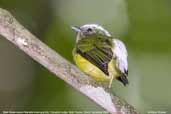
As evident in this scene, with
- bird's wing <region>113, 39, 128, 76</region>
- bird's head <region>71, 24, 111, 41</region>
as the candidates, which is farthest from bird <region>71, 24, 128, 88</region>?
bird's head <region>71, 24, 111, 41</region>

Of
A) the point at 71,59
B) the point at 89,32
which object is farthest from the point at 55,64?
the point at 71,59

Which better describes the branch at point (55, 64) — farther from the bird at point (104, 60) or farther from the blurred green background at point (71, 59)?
the blurred green background at point (71, 59)

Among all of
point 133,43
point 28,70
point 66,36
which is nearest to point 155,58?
point 133,43

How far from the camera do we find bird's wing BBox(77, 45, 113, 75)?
2.04 meters

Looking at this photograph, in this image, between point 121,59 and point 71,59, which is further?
point 71,59

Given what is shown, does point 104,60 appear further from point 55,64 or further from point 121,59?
point 55,64

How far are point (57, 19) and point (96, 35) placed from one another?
1.45 meters

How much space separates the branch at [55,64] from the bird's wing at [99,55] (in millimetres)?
302

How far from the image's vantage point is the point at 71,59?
3.46 metres

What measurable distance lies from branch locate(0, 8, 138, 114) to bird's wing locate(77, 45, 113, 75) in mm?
302

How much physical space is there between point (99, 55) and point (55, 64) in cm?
41

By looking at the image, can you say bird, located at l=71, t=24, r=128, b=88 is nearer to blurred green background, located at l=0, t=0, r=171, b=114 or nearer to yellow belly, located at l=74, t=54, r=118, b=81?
yellow belly, located at l=74, t=54, r=118, b=81

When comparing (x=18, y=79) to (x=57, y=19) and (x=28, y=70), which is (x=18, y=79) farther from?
(x=57, y=19)

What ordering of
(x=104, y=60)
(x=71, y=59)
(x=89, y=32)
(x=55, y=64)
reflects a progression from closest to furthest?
1. (x=55, y=64)
2. (x=104, y=60)
3. (x=89, y=32)
4. (x=71, y=59)
